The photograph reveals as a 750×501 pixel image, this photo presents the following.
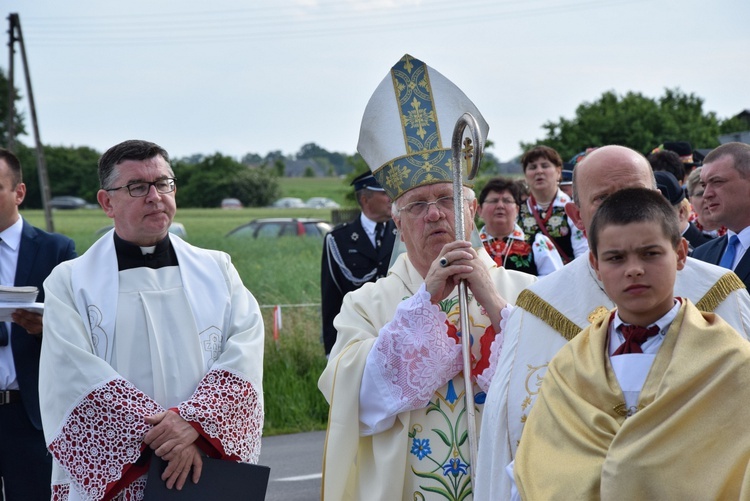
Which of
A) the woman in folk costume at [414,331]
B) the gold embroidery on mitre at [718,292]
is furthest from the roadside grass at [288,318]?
the gold embroidery on mitre at [718,292]

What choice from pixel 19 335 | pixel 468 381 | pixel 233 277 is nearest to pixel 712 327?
pixel 468 381

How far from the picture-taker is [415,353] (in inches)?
149

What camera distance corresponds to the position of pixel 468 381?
3.69m

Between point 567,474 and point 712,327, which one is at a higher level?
point 712,327

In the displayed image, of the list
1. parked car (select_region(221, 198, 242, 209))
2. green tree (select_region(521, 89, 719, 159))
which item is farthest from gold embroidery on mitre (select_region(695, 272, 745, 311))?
parked car (select_region(221, 198, 242, 209))

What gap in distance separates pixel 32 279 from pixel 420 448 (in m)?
2.58

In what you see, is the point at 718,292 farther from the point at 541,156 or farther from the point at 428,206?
the point at 541,156

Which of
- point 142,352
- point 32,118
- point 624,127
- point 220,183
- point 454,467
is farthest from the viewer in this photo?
point 220,183

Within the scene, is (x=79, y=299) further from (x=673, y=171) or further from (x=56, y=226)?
(x=56, y=226)

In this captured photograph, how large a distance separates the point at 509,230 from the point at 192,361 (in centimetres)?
368

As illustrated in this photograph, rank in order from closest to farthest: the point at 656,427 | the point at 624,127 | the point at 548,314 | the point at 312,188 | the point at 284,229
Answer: the point at 656,427
the point at 548,314
the point at 284,229
the point at 624,127
the point at 312,188

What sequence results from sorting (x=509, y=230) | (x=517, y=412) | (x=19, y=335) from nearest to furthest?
(x=517, y=412), (x=19, y=335), (x=509, y=230)

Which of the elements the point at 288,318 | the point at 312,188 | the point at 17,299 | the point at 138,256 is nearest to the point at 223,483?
the point at 138,256

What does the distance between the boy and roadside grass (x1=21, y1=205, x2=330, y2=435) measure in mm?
7529
